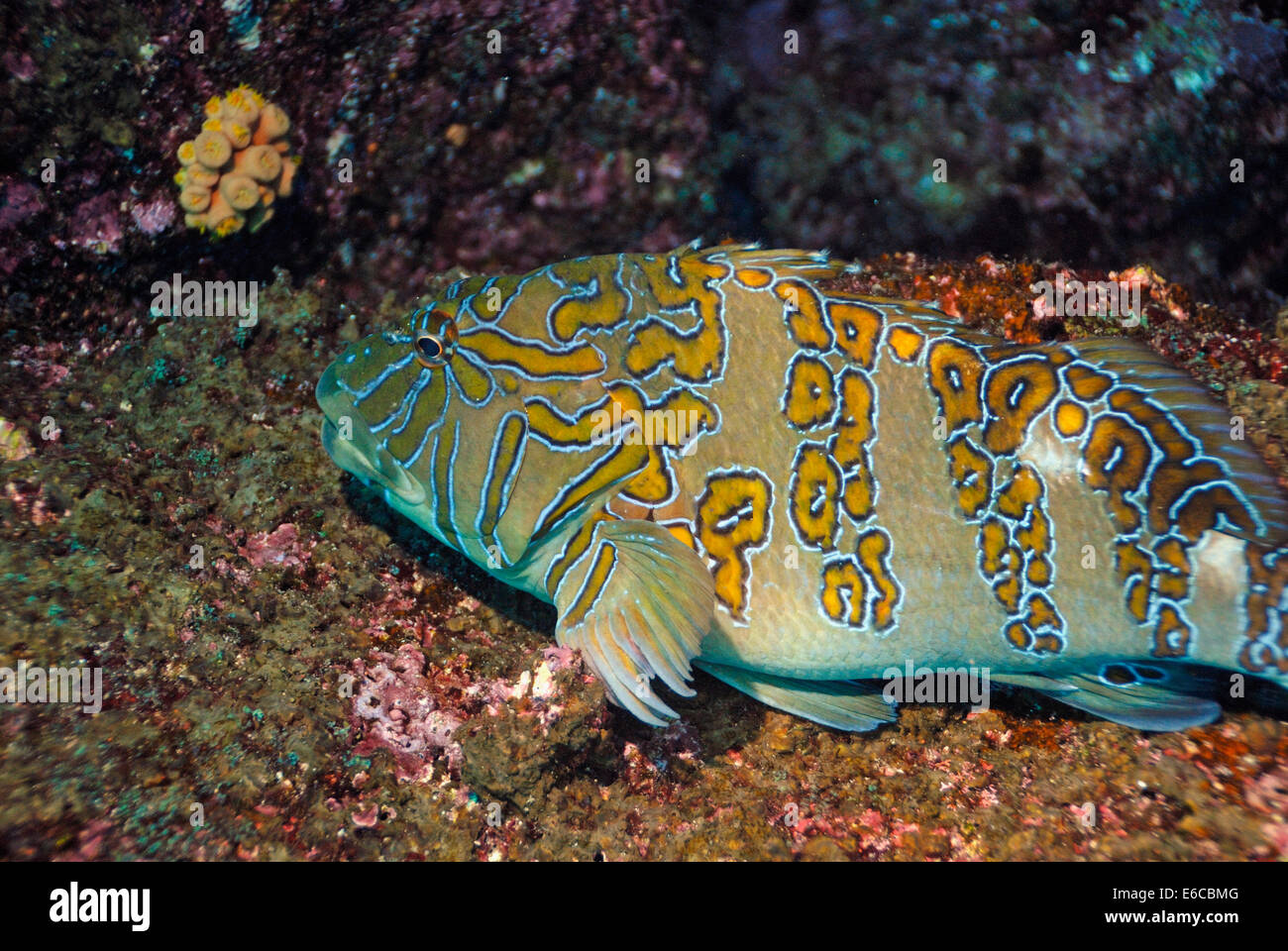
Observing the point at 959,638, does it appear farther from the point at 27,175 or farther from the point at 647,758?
the point at 27,175

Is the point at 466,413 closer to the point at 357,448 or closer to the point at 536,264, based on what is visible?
the point at 357,448

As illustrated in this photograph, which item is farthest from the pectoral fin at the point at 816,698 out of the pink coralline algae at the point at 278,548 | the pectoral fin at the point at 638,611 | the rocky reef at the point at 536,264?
the pink coralline algae at the point at 278,548

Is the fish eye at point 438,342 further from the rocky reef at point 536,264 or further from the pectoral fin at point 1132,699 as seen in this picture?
the pectoral fin at point 1132,699

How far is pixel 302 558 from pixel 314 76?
11.4 ft

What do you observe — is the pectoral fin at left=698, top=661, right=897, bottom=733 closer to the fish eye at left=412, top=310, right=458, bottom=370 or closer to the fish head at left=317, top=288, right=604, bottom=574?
the fish head at left=317, top=288, right=604, bottom=574

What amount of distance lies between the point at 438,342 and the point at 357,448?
2.16 ft

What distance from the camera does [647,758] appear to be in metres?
3.44

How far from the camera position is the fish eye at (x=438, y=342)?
3365 millimetres

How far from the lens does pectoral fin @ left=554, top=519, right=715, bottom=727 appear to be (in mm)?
3121

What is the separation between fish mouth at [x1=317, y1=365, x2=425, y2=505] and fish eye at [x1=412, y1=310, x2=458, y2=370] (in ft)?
1.41

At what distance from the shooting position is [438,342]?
336 centimetres

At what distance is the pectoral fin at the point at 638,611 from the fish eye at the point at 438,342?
1124 millimetres

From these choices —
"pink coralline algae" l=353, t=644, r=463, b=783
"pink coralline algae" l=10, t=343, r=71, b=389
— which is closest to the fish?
"pink coralline algae" l=353, t=644, r=463, b=783

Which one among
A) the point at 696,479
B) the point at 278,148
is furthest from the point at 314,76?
the point at 696,479
